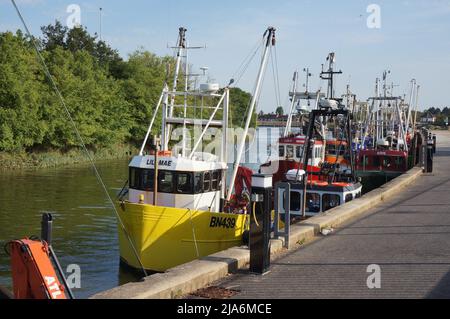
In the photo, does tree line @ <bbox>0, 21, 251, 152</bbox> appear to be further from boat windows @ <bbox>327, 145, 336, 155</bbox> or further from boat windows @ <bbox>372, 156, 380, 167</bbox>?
boat windows @ <bbox>372, 156, 380, 167</bbox>

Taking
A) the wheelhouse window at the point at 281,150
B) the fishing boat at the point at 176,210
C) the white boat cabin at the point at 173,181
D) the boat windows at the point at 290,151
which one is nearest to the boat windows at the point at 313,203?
the fishing boat at the point at 176,210

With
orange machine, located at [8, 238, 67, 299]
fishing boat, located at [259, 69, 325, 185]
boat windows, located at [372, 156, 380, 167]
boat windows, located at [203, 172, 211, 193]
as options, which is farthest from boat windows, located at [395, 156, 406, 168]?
orange machine, located at [8, 238, 67, 299]

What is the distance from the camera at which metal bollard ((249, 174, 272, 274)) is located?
9242 mm

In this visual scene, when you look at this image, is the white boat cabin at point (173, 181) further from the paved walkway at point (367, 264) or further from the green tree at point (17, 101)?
the green tree at point (17, 101)

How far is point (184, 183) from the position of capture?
16.0 meters

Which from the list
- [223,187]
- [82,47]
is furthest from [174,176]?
[82,47]

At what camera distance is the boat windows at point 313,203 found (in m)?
19.5

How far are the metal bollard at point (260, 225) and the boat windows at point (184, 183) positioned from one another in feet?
21.4

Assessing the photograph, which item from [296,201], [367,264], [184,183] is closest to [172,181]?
[184,183]

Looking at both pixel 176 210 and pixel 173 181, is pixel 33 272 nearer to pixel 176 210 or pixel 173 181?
pixel 176 210

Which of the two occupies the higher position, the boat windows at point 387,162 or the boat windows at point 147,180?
the boat windows at point 147,180
